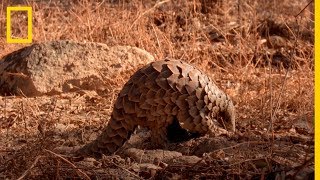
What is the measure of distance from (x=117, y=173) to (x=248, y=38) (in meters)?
4.96

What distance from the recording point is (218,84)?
23.2ft

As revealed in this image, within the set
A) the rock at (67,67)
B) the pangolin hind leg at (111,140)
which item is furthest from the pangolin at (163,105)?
the rock at (67,67)

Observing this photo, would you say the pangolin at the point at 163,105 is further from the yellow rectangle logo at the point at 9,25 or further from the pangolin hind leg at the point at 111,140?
the yellow rectangle logo at the point at 9,25

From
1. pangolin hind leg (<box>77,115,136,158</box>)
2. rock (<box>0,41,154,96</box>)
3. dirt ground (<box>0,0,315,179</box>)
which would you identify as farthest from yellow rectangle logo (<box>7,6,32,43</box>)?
pangolin hind leg (<box>77,115,136,158</box>)

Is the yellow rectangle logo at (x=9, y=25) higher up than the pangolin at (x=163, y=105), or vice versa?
the yellow rectangle logo at (x=9, y=25)

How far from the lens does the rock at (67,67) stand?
684 centimetres

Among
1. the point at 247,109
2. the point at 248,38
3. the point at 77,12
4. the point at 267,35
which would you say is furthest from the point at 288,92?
the point at 77,12

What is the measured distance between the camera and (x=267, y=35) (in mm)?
9125

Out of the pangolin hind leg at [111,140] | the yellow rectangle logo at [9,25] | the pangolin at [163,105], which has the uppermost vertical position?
the yellow rectangle logo at [9,25]

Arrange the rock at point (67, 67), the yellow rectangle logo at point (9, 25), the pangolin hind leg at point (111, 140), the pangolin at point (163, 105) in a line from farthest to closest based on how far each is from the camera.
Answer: the yellow rectangle logo at point (9, 25) → the rock at point (67, 67) → the pangolin hind leg at point (111, 140) → the pangolin at point (163, 105)

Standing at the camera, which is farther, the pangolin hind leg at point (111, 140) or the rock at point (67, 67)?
the rock at point (67, 67)

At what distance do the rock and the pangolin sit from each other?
7.43 ft

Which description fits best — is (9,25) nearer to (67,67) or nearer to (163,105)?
(67,67)

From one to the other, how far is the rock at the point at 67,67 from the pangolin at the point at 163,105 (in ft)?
7.43
